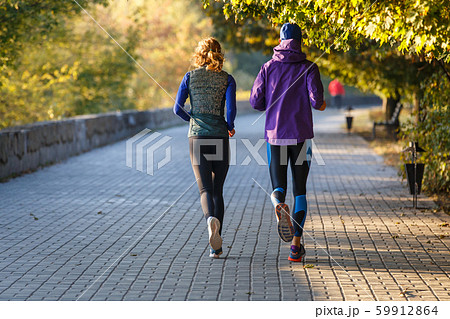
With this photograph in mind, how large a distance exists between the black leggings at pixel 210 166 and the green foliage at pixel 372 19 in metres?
1.48

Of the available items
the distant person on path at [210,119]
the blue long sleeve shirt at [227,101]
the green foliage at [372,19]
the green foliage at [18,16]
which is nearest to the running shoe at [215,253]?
the distant person on path at [210,119]

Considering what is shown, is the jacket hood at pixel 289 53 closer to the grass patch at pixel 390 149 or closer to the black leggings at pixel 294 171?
the black leggings at pixel 294 171

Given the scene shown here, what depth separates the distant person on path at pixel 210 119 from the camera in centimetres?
647

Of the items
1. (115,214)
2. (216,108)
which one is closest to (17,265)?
(216,108)

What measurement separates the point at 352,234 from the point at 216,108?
2290mm

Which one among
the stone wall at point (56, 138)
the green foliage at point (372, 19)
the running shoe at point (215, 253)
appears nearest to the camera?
the green foliage at point (372, 19)

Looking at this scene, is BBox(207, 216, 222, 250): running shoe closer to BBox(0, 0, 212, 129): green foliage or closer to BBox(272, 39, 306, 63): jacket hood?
BBox(272, 39, 306, 63): jacket hood

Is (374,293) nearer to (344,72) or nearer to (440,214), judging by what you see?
(440,214)

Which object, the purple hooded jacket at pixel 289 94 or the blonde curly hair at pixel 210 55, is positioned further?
the blonde curly hair at pixel 210 55

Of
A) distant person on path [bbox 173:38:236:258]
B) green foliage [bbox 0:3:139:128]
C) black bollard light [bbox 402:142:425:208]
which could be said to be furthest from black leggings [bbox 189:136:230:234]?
green foliage [bbox 0:3:139:128]

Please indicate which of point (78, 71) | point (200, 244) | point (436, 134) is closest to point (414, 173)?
point (436, 134)

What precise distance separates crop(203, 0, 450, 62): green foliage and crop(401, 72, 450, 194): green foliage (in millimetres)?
3238

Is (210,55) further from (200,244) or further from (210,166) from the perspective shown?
(200,244)

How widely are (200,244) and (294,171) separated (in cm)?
146
